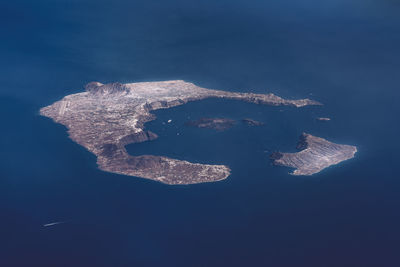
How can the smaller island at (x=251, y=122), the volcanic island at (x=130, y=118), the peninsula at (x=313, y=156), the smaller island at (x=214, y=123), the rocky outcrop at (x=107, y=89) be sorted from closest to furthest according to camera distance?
1. the volcanic island at (x=130, y=118)
2. the peninsula at (x=313, y=156)
3. the smaller island at (x=214, y=123)
4. the smaller island at (x=251, y=122)
5. the rocky outcrop at (x=107, y=89)

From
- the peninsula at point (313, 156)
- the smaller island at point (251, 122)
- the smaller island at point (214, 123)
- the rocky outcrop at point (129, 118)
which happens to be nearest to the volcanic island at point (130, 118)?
the rocky outcrop at point (129, 118)

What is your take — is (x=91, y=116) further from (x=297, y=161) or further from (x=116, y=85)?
(x=297, y=161)

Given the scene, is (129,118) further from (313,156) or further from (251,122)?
(313,156)

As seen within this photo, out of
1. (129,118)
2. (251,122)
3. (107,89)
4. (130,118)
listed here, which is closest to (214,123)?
(251,122)

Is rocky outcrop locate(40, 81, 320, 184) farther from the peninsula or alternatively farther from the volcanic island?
the peninsula

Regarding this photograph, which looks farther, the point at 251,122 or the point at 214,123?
the point at 251,122

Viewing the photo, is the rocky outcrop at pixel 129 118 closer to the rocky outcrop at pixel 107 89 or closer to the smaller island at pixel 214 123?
the rocky outcrop at pixel 107 89

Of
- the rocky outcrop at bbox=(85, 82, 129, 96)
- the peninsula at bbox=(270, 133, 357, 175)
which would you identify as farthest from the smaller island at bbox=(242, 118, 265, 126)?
the rocky outcrop at bbox=(85, 82, 129, 96)
